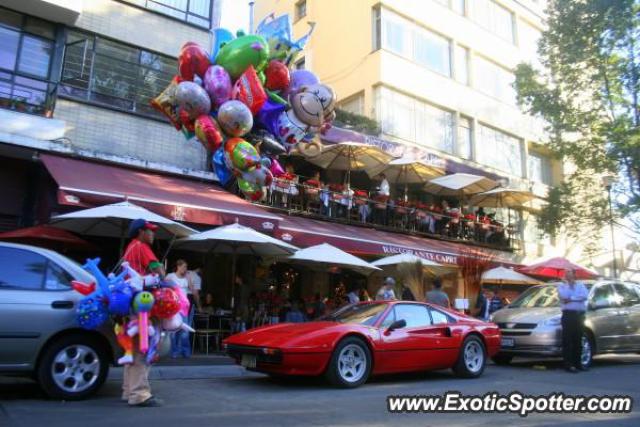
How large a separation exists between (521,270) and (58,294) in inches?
624

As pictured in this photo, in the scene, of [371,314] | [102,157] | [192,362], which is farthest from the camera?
[102,157]

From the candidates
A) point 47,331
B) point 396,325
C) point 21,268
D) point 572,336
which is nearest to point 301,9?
point 572,336

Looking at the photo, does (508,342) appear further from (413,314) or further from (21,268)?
(21,268)

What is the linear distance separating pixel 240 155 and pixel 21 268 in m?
6.16

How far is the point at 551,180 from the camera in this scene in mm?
29297

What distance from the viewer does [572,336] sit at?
9.67 metres

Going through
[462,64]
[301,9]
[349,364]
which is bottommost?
[349,364]

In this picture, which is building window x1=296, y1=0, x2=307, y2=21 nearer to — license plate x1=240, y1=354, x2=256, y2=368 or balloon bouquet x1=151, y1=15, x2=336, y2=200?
balloon bouquet x1=151, y1=15, x2=336, y2=200

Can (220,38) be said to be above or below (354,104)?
below

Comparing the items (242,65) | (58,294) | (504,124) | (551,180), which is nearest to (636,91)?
(504,124)

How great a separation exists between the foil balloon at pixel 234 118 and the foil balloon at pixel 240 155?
220 mm

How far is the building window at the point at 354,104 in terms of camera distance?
21.7 meters

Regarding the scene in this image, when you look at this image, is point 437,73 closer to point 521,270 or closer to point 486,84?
point 486,84

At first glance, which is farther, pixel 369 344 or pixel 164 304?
pixel 369 344
